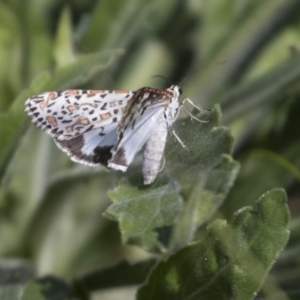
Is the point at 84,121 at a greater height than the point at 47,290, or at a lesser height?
greater

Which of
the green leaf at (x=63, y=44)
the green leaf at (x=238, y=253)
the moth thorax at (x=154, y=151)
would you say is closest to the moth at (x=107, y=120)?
the moth thorax at (x=154, y=151)

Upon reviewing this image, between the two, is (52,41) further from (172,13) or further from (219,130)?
(219,130)

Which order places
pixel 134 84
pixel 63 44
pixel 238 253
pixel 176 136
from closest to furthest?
pixel 238 253
pixel 176 136
pixel 63 44
pixel 134 84

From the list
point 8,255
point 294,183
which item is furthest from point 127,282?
point 294,183

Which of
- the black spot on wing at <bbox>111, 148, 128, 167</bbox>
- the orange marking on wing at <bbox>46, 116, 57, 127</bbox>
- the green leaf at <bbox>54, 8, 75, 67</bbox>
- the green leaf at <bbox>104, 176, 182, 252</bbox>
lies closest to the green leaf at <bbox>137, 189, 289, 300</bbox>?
the green leaf at <bbox>104, 176, 182, 252</bbox>

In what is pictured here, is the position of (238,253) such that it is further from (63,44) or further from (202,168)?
(63,44)

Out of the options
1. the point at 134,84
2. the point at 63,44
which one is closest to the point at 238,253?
the point at 63,44
